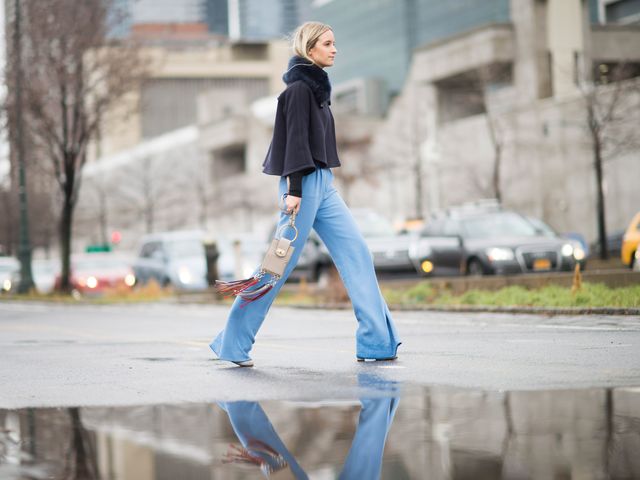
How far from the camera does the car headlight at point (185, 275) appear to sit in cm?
3322

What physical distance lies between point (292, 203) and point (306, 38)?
3.53ft

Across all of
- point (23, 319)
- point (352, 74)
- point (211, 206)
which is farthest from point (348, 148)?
point (352, 74)

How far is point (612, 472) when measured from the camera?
13.7 feet

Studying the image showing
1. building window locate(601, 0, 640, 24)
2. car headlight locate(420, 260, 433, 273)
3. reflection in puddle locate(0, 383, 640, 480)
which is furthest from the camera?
building window locate(601, 0, 640, 24)

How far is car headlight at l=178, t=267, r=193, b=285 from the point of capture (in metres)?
33.2

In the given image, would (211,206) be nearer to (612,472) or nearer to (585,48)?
(585,48)

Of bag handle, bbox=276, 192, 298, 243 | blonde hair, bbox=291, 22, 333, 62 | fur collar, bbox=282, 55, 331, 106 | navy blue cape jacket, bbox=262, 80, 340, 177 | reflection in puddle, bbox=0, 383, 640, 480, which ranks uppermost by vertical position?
blonde hair, bbox=291, 22, 333, 62

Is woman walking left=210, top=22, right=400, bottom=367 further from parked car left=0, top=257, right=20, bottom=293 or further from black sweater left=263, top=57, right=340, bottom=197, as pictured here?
parked car left=0, top=257, right=20, bottom=293

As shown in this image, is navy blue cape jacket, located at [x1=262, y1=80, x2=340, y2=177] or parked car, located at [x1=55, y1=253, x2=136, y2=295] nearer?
navy blue cape jacket, located at [x1=262, y1=80, x2=340, y2=177]

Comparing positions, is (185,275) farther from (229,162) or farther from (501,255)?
(229,162)

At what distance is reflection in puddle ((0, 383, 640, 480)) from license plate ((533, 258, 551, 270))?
17.2 m

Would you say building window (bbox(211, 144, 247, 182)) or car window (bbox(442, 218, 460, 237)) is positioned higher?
building window (bbox(211, 144, 247, 182))

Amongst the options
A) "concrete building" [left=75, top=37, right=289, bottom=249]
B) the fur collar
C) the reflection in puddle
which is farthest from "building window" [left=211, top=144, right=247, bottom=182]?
the reflection in puddle

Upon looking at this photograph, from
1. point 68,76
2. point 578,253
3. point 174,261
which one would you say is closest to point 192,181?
point 68,76
